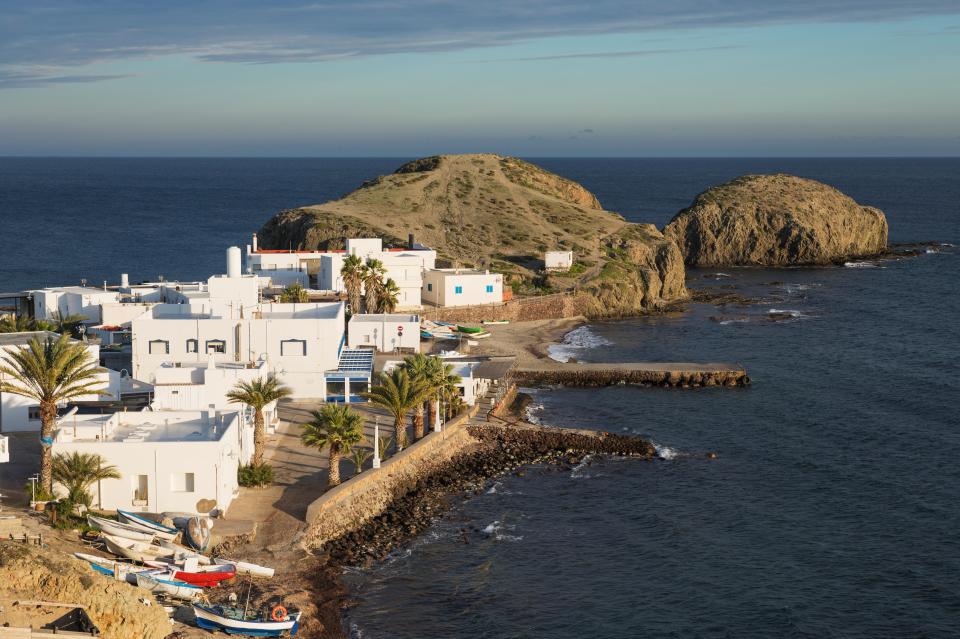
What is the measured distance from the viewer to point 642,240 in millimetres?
122312

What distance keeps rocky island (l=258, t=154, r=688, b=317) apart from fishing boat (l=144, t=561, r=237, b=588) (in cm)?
6446

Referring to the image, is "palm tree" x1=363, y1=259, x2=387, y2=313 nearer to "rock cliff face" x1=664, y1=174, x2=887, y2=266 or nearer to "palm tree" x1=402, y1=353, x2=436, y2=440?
"palm tree" x1=402, y1=353, x2=436, y2=440

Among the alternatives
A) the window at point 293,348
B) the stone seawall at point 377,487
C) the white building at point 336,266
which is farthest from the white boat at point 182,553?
the white building at point 336,266

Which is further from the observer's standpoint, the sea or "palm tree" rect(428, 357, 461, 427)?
"palm tree" rect(428, 357, 461, 427)

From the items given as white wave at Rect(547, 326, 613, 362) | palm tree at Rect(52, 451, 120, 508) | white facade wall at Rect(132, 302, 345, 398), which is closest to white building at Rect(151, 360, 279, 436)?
white facade wall at Rect(132, 302, 345, 398)

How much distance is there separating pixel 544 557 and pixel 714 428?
22661mm

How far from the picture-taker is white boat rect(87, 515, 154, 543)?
122ft

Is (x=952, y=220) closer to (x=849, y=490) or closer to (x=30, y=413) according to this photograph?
(x=849, y=490)

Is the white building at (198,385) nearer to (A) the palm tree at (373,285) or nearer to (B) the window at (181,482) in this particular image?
(B) the window at (181,482)

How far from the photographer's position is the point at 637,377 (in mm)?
72625

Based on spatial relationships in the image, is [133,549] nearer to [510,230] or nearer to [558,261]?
[558,261]

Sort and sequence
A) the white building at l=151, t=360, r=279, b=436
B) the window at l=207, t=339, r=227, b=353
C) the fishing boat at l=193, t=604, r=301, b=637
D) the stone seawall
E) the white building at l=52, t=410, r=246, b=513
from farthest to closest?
1. the window at l=207, t=339, r=227, b=353
2. the white building at l=151, t=360, r=279, b=436
3. the stone seawall
4. the white building at l=52, t=410, r=246, b=513
5. the fishing boat at l=193, t=604, r=301, b=637

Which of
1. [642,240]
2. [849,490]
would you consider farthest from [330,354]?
[642,240]

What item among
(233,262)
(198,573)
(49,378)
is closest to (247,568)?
(198,573)
